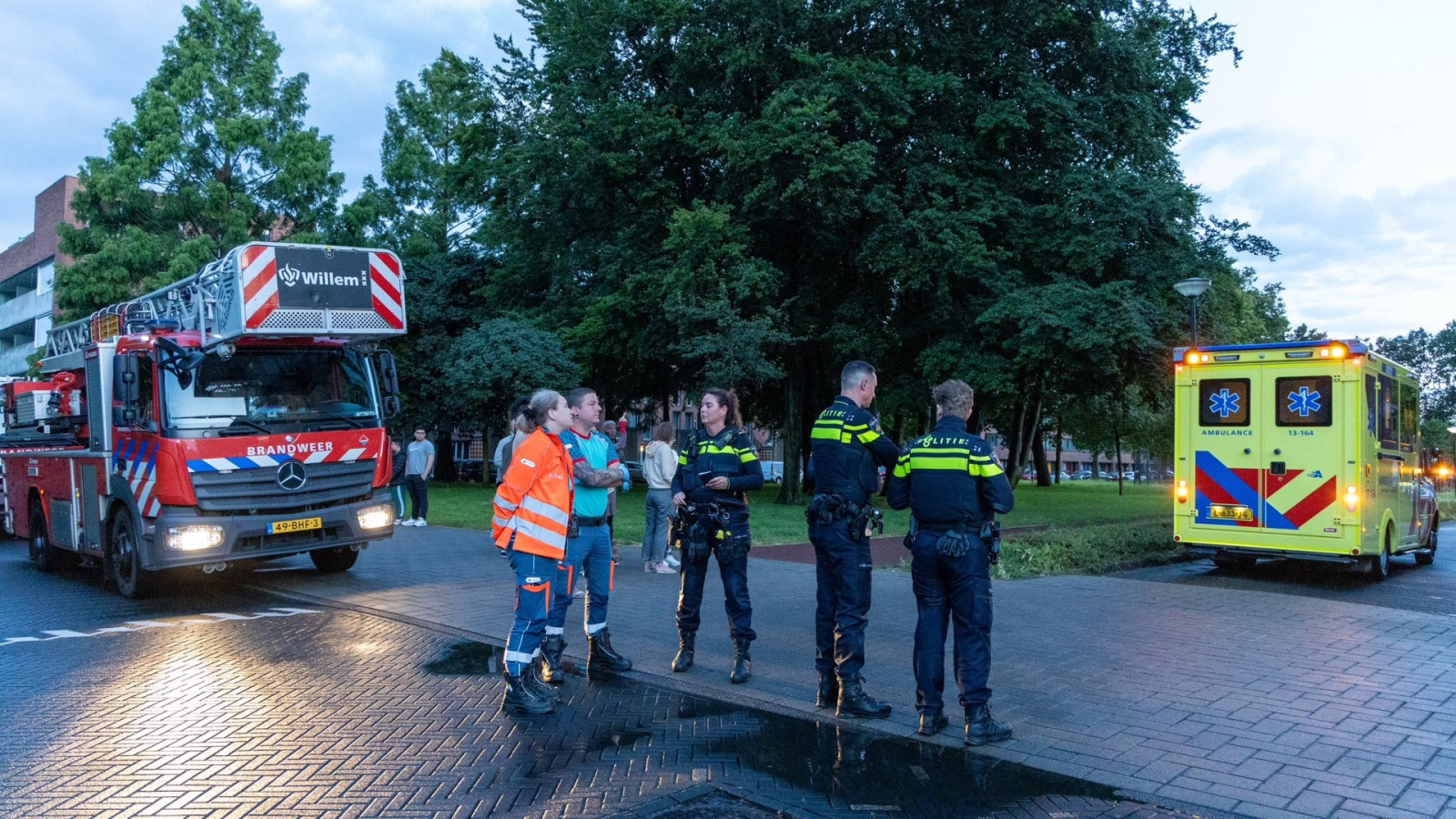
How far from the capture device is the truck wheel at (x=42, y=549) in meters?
12.9

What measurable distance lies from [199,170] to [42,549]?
22.6 m

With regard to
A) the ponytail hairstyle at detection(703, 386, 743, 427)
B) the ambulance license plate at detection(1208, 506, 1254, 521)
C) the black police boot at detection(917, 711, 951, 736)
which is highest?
the ponytail hairstyle at detection(703, 386, 743, 427)

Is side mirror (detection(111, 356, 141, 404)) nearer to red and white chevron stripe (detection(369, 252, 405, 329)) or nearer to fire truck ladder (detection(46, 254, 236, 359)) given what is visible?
fire truck ladder (detection(46, 254, 236, 359))

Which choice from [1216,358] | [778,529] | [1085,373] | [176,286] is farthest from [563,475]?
[1085,373]

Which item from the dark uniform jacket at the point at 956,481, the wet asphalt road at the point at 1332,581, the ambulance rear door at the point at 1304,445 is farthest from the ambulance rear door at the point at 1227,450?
the dark uniform jacket at the point at 956,481

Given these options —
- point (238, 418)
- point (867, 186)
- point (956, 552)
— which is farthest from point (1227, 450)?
point (867, 186)

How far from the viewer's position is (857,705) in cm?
573

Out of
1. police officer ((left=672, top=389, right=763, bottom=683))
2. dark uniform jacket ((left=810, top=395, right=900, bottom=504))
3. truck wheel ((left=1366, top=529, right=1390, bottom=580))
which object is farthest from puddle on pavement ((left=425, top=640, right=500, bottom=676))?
truck wheel ((left=1366, top=529, right=1390, bottom=580))

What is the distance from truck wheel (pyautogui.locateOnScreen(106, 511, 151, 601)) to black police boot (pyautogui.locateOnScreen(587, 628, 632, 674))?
5.70 m

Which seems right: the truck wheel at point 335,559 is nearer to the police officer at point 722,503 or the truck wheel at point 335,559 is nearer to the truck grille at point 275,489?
the truck grille at point 275,489

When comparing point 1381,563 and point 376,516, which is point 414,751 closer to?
point 376,516

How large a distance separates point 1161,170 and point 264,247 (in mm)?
20214

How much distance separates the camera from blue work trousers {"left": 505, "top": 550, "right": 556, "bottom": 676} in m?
5.94

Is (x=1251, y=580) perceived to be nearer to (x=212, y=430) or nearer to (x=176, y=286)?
(x=212, y=430)
